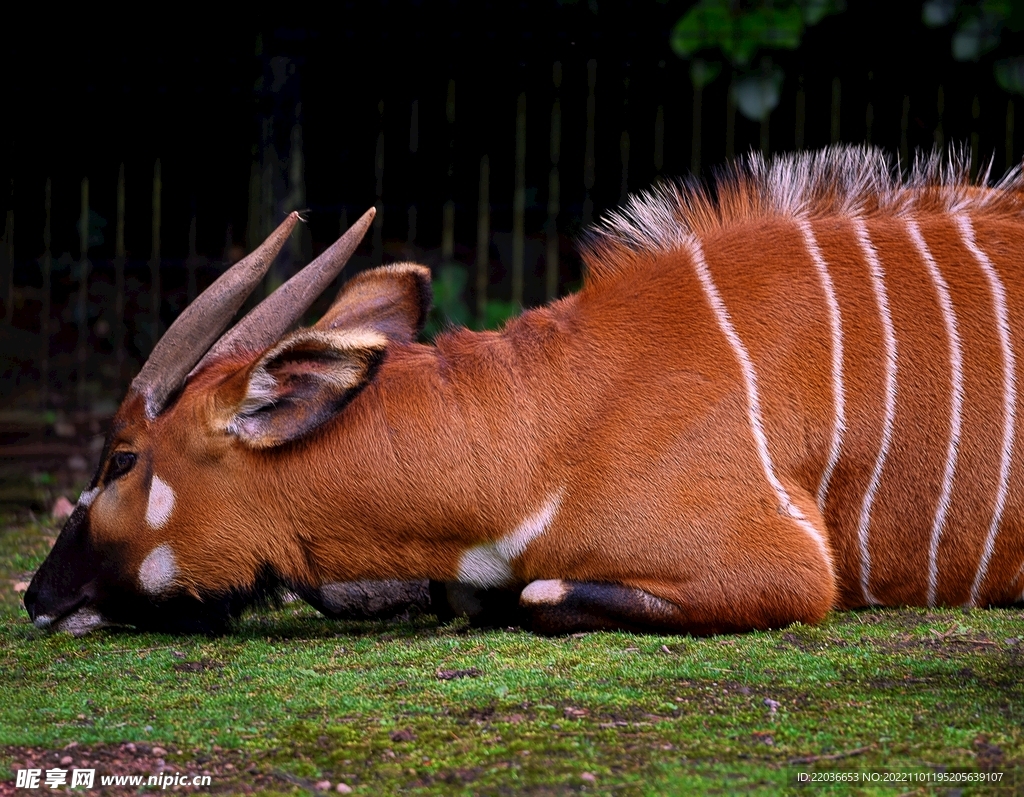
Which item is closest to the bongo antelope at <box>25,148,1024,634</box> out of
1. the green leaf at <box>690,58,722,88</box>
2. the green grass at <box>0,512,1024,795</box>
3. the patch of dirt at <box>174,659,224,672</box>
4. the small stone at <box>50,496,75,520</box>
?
the green grass at <box>0,512,1024,795</box>

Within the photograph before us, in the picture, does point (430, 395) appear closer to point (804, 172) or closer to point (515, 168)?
point (804, 172)

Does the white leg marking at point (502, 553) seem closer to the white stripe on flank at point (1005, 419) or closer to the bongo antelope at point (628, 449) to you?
the bongo antelope at point (628, 449)

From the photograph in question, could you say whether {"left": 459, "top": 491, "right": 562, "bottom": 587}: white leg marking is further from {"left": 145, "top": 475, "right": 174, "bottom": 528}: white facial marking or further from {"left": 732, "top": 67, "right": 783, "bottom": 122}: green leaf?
{"left": 732, "top": 67, "right": 783, "bottom": 122}: green leaf

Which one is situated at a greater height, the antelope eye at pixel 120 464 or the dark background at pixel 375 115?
the dark background at pixel 375 115

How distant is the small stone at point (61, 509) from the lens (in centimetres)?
596

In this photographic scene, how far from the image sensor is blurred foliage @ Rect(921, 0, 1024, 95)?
699cm

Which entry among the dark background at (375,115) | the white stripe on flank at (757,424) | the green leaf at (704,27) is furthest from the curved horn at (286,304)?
the green leaf at (704,27)

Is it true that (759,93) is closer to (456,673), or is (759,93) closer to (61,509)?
(61,509)

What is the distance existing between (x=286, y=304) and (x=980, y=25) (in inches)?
174

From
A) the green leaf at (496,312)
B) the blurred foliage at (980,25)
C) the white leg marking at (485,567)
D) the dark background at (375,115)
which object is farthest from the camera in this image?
the green leaf at (496,312)

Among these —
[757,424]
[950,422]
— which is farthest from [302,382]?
[950,422]

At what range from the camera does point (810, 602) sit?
345 centimetres

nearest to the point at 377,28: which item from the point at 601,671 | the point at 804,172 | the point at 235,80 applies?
the point at 235,80

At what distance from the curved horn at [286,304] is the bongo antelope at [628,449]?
0.02 metres
